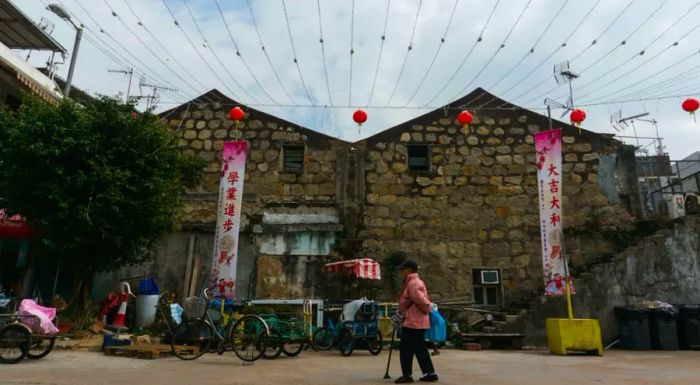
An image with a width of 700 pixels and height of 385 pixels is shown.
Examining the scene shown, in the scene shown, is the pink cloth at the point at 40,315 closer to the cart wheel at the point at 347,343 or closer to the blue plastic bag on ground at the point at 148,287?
the blue plastic bag on ground at the point at 148,287

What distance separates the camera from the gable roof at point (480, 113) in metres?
13.6

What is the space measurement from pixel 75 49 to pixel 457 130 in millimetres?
11991

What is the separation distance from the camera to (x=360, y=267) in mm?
11000

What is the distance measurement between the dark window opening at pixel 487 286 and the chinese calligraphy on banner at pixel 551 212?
86.1 inches

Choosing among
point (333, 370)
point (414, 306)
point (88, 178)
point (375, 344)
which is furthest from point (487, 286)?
point (88, 178)

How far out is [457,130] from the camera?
13625 millimetres

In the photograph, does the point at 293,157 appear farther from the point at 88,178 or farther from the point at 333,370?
the point at 333,370

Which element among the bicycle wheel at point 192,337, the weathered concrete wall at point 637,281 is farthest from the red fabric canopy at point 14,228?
the weathered concrete wall at point 637,281

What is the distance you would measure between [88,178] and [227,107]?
5306 mm

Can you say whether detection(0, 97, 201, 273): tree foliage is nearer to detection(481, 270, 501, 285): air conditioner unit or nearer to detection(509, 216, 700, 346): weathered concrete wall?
detection(481, 270, 501, 285): air conditioner unit

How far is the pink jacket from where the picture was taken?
552 centimetres

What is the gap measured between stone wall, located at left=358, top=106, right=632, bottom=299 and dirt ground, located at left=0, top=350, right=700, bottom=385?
4268 mm

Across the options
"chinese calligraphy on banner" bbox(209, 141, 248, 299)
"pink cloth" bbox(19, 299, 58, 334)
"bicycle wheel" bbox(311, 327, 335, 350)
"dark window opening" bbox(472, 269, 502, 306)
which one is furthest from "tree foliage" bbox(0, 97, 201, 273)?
"dark window opening" bbox(472, 269, 502, 306)

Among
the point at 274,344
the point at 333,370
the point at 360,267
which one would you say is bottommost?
the point at 333,370
